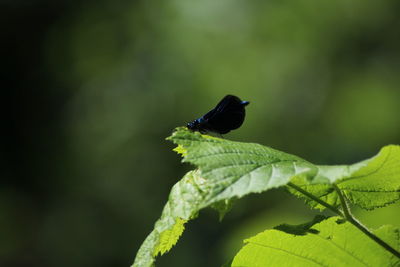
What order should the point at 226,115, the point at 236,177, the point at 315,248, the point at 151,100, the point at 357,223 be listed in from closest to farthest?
the point at 236,177
the point at 357,223
the point at 315,248
the point at 226,115
the point at 151,100

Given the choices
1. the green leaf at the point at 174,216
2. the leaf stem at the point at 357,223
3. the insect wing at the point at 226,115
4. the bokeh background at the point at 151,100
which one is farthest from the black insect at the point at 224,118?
the bokeh background at the point at 151,100

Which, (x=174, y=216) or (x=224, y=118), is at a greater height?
(x=224, y=118)

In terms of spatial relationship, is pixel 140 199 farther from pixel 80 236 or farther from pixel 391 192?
pixel 391 192

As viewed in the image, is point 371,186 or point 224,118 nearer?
point 371,186

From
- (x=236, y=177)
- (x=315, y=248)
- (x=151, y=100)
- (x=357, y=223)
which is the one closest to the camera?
(x=236, y=177)

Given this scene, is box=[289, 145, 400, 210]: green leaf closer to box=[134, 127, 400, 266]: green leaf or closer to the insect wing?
box=[134, 127, 400, 266]: green leaf

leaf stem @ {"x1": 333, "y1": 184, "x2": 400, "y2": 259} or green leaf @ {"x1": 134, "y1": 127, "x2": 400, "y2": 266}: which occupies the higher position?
green leaf @ {"x1": 134, "y1": 127, "x2": 400, "y2": 266}

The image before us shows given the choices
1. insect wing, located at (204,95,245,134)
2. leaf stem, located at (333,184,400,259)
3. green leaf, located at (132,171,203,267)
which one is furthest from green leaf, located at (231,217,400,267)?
insect wing, located at (204,95,245,134)

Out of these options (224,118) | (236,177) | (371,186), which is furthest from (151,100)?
(236,177)

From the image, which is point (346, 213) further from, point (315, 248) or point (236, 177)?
point (236, 177)
